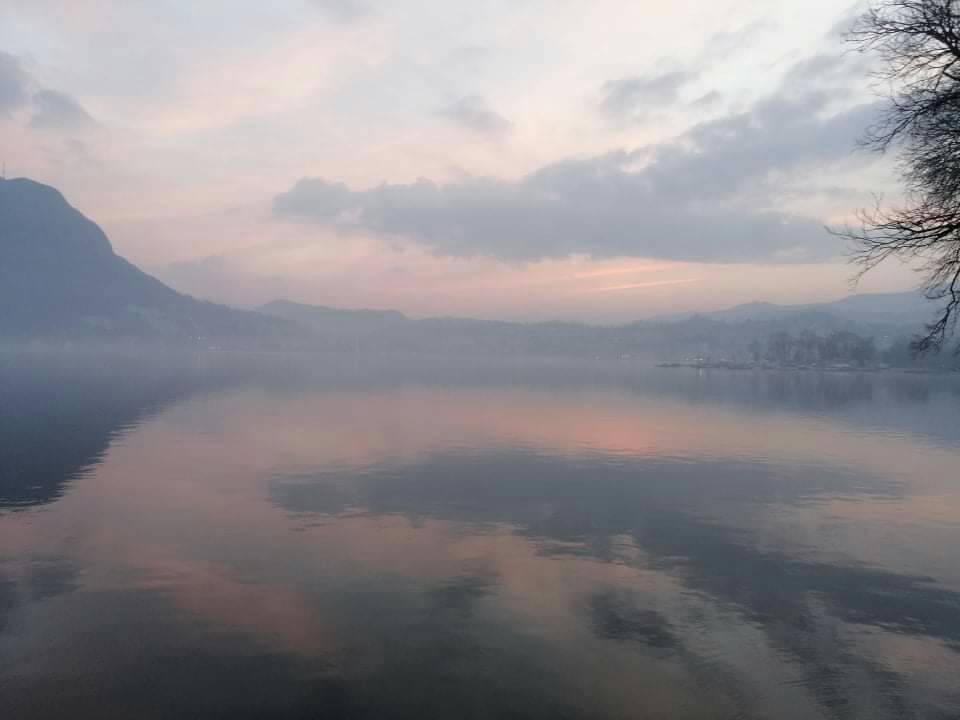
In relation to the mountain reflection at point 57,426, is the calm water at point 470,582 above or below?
below

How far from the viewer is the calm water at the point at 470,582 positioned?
13.6 meters

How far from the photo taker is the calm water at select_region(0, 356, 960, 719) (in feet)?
44.7

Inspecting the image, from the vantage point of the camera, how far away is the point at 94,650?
1506 centimetres

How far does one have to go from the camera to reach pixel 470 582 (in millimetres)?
19812

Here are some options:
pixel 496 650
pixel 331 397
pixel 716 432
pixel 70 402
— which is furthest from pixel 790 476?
pixel 70 402

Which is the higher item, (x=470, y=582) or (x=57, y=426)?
(x=57, y=426)

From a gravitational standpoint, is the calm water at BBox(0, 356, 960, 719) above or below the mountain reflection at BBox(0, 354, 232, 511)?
below

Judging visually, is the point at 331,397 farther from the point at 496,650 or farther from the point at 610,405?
the point at 496,650

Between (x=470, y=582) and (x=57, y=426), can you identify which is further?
(x=57, y=426)

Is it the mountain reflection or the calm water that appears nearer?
the calm water

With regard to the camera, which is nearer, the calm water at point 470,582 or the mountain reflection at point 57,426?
the calm water at point 470,582

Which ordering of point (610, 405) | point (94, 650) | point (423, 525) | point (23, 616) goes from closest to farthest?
point (94, 650) < point (23, 616) < point (423, 525) < point (610, 405)

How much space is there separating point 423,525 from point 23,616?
13809mm

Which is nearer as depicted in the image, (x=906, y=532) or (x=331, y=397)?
(x=906, y=532)
